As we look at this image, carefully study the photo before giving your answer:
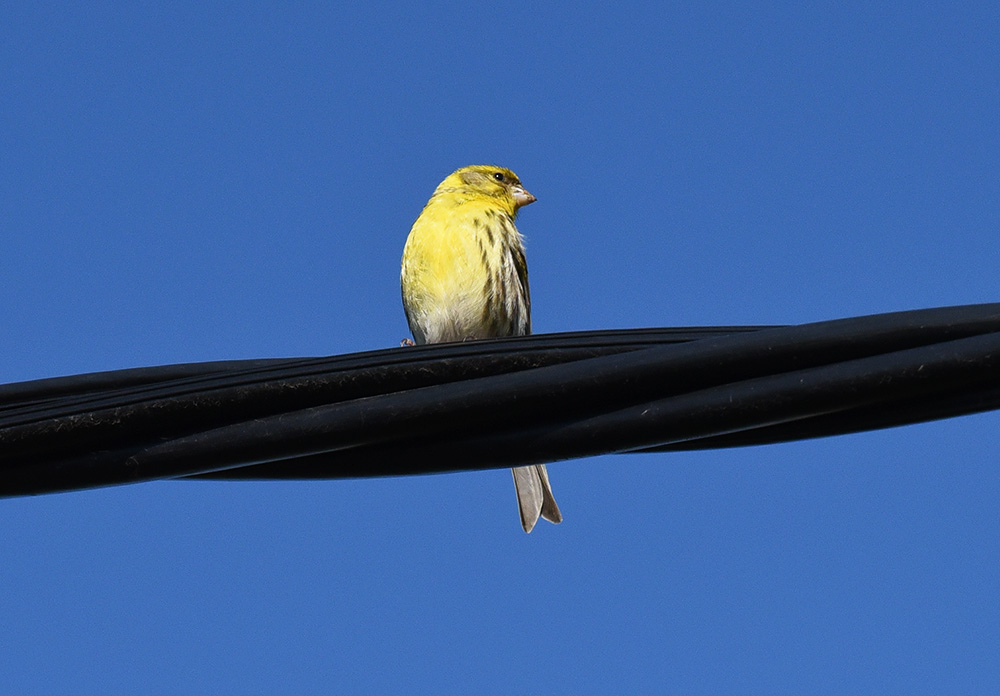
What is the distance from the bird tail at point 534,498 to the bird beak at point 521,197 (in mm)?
3038

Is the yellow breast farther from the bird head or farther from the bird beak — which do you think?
Answer: the bird beak

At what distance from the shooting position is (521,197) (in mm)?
8586

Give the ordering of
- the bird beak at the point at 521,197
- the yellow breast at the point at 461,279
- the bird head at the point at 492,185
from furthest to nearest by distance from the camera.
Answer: the bird beak at the point at 521,197 < the bird head at the point at 492,185 < the yellow breast at the point at 461,279

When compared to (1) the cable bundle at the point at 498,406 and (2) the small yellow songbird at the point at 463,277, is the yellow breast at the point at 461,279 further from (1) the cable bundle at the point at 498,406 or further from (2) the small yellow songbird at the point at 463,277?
(1) the cable bundle at the point at 498,406

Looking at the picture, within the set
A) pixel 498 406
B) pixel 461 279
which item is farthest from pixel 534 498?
pixel 498 406

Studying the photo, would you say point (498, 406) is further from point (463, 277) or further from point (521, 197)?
point (521, 197)

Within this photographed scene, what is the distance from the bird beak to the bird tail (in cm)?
304

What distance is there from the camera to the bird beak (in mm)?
8578

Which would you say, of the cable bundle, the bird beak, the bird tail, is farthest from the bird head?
the cable bundle

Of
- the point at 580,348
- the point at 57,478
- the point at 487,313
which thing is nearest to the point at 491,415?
the point at 580,348

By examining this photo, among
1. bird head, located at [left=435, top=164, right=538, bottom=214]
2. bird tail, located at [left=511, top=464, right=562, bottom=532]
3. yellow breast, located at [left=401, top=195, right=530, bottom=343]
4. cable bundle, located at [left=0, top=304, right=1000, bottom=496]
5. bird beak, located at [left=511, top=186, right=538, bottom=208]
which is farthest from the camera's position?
bird beak, located at [left=511, top=186, right=538, bottom=208]

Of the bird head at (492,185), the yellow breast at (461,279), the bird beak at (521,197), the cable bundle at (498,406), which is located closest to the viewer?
the cable bundle at (498,406)

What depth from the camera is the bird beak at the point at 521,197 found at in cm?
858

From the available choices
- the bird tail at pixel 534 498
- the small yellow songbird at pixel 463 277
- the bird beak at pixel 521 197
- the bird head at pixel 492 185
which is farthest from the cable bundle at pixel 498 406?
the bird beak at pixel 521 197
